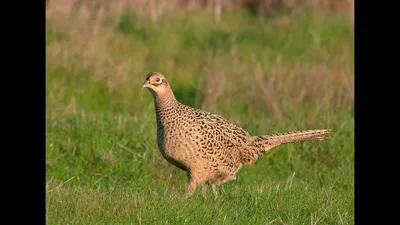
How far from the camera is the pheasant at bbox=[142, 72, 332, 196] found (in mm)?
6930

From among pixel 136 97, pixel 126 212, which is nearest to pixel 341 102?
pixel 136 97

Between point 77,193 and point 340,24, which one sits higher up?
point 340,24

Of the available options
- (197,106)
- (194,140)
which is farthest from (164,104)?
(197,106)

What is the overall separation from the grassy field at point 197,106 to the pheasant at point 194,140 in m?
0.21

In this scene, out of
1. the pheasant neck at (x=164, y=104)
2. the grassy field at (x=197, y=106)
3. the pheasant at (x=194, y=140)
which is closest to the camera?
the grassy field at (x=197, y=106)

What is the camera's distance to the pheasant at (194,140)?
693cm

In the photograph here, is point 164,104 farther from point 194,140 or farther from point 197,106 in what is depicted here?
point 197,106

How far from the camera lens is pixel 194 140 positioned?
698 centimetres

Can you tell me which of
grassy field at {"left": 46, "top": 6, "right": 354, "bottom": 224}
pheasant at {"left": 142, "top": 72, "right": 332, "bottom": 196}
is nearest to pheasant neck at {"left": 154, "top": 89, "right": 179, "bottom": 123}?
pheasant at {"left": 142, "top": 72, "right": 332, "bottom": 196}

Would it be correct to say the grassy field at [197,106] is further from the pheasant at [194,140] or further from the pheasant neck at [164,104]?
the pheasant neck at [164,104]

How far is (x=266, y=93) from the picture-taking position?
34.9ft

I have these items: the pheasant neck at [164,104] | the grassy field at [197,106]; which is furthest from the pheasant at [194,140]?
the grassy field at [197,106]

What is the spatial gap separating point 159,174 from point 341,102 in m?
3.26
